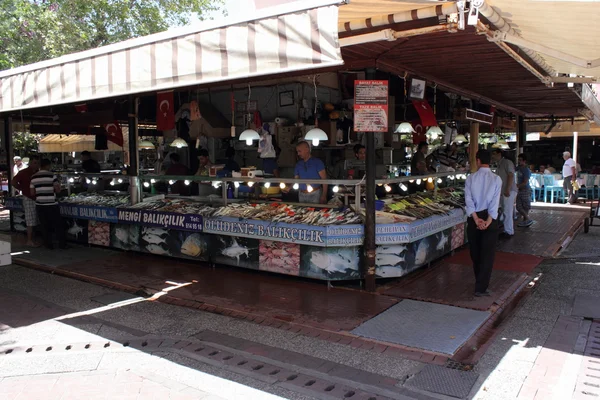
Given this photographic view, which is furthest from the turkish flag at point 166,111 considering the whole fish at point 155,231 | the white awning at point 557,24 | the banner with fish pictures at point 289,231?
the white awning at point 557,24

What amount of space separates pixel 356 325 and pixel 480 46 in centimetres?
375

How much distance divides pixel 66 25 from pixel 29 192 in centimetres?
975

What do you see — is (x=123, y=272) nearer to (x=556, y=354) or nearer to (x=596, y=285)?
(x=556, y=354)

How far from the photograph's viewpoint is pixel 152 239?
8.77m

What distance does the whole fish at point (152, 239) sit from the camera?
866cm

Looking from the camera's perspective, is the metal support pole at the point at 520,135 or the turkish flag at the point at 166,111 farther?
the metal support pole at the point at 520,135

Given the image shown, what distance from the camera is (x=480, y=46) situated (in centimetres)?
594

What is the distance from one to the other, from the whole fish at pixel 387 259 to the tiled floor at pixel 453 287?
365 millimetres

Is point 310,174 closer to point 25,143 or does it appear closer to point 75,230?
point 75,230

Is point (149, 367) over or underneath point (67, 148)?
underneath

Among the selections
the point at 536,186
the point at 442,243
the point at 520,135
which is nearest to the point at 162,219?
the point at 442,243

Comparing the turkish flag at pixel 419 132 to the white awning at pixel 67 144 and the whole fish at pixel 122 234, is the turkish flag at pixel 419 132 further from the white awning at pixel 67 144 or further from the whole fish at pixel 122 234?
the white awning at pixel 67 144

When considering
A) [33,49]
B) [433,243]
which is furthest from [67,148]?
[433,243]

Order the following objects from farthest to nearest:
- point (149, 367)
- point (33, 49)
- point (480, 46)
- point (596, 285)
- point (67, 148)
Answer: point (67, 148)
point (33, 49)
point (596, 285)
point (480, 46)
point (149, 367)
